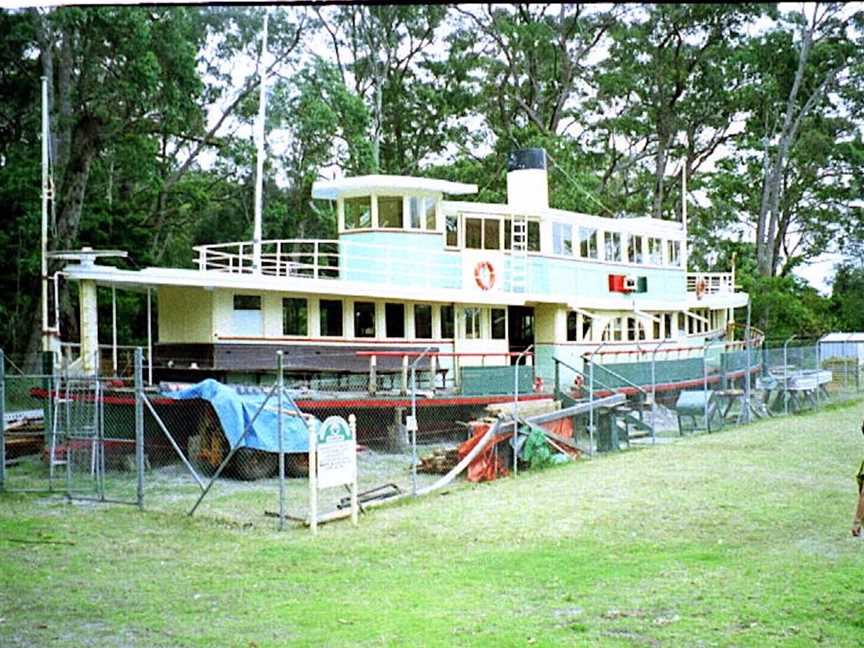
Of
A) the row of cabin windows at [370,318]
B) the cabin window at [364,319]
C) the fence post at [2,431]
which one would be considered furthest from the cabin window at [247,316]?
the fence post at [2,431]

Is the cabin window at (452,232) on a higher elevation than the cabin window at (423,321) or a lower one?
higher

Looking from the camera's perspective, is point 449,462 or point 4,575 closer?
point 4,575

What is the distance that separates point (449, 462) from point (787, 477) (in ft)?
9.57

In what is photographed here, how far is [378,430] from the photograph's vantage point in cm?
913

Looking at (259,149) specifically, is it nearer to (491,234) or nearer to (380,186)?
(380,186)

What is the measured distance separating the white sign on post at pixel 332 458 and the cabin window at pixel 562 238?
5.33 m

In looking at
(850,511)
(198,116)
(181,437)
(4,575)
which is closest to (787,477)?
(850,511)

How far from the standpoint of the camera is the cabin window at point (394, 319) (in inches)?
397

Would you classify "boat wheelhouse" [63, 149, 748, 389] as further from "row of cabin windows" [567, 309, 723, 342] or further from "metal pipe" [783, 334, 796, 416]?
"metal pipe" [783, 334, 796, 416]

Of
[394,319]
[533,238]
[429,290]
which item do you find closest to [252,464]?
[394,319]

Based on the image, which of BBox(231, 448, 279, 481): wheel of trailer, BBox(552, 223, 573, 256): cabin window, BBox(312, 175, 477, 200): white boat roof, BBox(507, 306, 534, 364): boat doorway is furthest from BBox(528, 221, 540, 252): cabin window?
BBox(231, 448, 279, 481): wheel of trailer

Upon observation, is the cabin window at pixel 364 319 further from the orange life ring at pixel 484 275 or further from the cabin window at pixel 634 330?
the cabin window at pixel 634 330

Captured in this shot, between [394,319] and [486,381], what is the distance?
1.16 metres

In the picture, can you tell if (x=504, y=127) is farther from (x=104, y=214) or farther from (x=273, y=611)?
(x=273, y=611)
